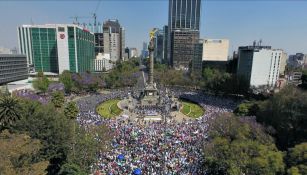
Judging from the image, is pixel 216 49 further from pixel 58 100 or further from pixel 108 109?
pixel 58 100

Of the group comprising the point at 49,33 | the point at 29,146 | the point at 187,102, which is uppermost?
the point at 49,33

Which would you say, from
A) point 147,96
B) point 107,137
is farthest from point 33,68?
point 107,137

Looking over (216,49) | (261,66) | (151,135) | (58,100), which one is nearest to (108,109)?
(58,100)

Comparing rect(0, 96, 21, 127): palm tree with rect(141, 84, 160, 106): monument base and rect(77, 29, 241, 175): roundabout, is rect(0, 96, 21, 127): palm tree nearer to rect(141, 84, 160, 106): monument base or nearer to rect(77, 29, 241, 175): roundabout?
rect(77, 29, 241, 175): roundabout

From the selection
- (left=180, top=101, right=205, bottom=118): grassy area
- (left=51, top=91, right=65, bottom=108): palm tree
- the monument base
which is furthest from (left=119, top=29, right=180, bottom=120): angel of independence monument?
(left=51, top=91, right=65, bottom=108): palm tree

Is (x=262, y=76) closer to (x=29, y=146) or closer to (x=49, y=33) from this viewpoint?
(x=29, y=146)

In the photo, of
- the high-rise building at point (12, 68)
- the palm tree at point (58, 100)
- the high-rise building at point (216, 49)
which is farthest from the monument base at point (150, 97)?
the high-rise building at point (216, 49)
